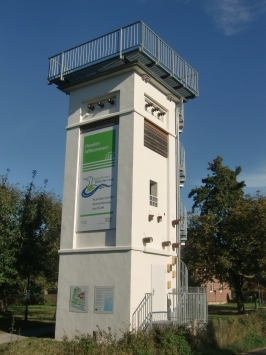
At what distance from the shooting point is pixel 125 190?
16453 millimetres

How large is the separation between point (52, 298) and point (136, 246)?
124ft

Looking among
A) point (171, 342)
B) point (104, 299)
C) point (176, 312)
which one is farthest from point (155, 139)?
A: point (171, 342)

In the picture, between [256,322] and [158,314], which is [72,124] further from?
[256,322]

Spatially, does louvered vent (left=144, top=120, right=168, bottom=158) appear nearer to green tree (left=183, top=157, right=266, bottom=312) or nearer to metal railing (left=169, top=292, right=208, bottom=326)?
metal railing (left=169, top=292, right=208, bottom=326)

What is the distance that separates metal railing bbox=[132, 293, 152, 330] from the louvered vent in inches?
245

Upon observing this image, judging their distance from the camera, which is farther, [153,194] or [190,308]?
[153,194]

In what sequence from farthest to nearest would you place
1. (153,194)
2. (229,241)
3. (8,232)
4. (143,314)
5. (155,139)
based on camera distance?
(229,241)
(8,232)
(155,139)
(153,194)
(143,314)

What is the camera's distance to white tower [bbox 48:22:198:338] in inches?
629

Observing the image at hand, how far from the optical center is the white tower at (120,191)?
15977 millimetres

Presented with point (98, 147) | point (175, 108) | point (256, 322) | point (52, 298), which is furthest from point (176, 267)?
point (52, 298)

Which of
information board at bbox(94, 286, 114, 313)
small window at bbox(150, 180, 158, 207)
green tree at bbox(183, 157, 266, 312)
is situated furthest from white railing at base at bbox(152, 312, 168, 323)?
green tree at bbox(183, 157, 266, 312)

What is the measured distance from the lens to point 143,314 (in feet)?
51.0

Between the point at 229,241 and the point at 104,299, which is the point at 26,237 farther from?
the point at 229,241

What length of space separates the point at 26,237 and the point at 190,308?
34.4ft
